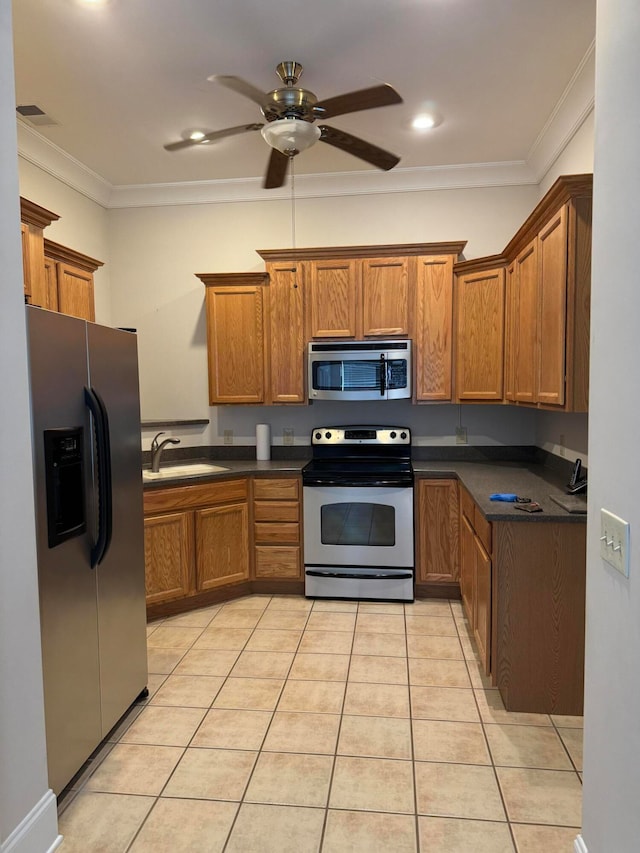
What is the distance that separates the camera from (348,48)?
2652mm

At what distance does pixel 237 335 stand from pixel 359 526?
166 cm

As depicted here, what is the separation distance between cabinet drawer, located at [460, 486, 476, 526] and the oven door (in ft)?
1.23

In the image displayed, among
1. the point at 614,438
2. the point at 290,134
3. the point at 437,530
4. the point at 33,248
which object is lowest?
the point at 437,530

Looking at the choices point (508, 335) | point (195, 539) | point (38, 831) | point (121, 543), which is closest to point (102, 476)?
point (121, 543)

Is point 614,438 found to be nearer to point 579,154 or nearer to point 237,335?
point 579,154

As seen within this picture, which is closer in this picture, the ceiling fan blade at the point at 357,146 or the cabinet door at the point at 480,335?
the ceiling fan blade at the point at 357,146

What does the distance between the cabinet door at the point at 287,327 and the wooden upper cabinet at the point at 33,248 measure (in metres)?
1.61

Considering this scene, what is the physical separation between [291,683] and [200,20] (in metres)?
3.06

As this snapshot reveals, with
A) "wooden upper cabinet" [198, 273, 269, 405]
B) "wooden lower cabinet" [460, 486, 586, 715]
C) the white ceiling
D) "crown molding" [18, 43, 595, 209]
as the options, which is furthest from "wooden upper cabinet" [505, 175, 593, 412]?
"wooden upper cabinet" [198, 273, 269, 405]

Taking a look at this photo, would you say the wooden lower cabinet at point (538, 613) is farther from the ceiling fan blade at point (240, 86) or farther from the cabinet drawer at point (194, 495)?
the ceiling fan blade at point (240, 86)

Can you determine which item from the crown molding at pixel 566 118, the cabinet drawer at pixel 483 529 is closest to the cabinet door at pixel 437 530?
the cabinet drawer at pixel 483 529

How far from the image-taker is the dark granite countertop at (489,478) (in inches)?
98.9

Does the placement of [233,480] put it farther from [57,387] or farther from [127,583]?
[57,387]

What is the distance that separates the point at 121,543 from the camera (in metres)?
2.42
